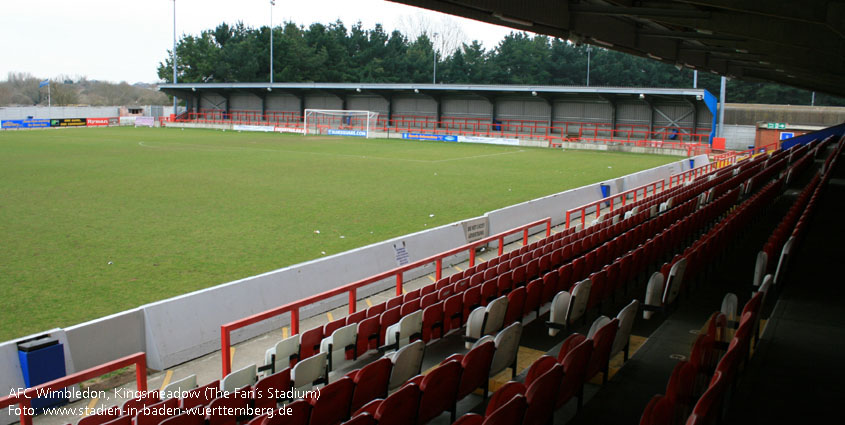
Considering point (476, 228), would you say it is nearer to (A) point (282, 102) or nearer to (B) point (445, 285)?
(B) point (445, 285)

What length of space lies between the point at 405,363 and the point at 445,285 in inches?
151

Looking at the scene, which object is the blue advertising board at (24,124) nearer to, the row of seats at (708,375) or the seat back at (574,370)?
the seat back at (574,370)

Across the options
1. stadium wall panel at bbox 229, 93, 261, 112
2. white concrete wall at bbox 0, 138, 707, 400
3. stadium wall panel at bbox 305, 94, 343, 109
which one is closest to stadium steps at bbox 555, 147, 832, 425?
white concrete wall at bbox 0, 138, 707, 400

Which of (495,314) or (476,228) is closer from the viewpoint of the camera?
(495,314)

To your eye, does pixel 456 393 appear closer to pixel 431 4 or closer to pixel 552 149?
pixel 431 4

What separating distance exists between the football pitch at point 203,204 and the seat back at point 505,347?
6950mm

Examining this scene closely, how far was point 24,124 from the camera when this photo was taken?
5719 centimetres

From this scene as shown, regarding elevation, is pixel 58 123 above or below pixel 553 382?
above

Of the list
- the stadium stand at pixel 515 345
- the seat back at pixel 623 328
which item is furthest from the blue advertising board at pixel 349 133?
the seat back at pixel 623 328

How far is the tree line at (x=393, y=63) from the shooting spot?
77.2 m

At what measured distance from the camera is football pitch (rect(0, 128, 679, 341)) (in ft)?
39.8

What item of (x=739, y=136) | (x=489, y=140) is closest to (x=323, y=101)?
(x=489, y=140)

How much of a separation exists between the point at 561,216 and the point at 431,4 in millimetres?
11271

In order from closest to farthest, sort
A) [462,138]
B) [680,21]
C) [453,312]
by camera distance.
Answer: [453,312], [680,21], [462,138]
